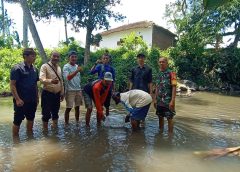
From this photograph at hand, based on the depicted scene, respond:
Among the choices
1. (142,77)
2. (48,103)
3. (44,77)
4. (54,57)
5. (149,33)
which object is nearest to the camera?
(44,77)

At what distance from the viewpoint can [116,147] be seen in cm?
656

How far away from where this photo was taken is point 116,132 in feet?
25.9

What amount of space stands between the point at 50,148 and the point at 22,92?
1.25 meters

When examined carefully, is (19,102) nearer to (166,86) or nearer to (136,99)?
(136,99)

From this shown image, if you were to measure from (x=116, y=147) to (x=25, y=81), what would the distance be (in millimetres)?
2253

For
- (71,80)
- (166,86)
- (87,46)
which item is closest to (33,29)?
(87,46)

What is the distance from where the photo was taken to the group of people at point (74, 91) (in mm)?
6523

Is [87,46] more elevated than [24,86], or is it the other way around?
[87,46]

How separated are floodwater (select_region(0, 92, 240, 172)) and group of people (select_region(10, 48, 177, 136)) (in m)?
0.41

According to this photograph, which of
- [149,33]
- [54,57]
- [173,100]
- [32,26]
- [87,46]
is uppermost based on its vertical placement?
[149,33]

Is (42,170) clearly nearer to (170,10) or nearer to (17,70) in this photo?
(17,70)

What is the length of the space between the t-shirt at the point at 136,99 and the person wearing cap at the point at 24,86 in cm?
199

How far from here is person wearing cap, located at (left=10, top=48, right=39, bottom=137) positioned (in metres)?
6.31

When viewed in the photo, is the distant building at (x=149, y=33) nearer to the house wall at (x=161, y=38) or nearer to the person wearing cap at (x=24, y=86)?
the house wall at (x=161, y=38)
